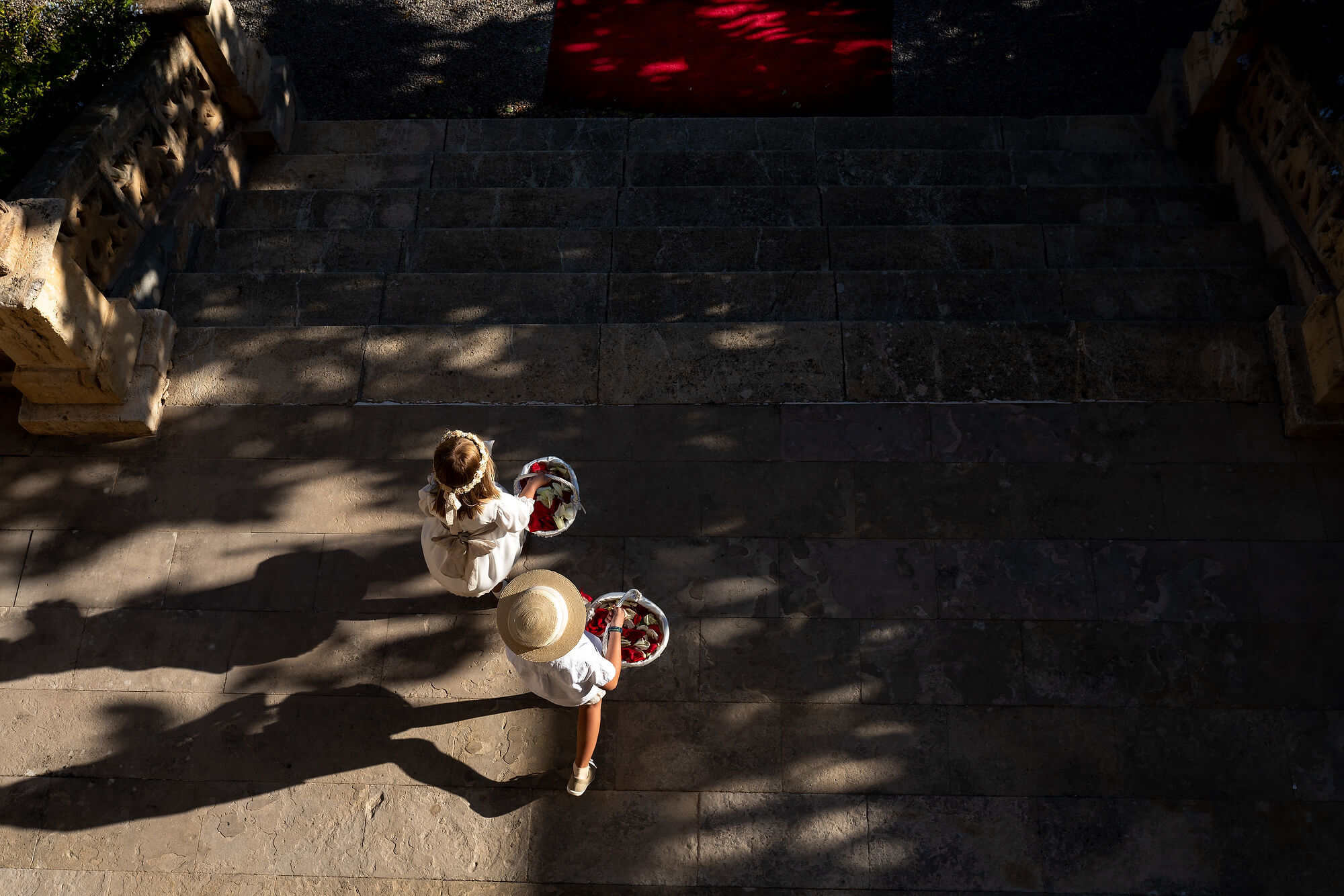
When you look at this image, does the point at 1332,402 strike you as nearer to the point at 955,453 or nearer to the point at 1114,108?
the point at 955,453

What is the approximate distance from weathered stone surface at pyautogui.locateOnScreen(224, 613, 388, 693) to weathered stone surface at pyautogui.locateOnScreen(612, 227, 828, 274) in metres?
3.19

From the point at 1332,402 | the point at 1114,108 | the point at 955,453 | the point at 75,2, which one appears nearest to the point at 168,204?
the point at 75,2

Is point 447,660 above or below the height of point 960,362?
below

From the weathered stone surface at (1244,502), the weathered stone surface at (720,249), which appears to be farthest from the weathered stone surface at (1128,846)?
the weathered stone surface at (720,249)

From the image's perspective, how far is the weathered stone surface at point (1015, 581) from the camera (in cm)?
500

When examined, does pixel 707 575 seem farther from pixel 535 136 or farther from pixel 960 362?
pixel 535 136

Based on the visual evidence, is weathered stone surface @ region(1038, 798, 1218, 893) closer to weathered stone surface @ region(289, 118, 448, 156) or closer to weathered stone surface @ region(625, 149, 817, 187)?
weathered stone surface @ region(625, 149, 817, 187)

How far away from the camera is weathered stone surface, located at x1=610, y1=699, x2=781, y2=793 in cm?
470

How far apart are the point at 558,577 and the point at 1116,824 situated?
3.13 metres

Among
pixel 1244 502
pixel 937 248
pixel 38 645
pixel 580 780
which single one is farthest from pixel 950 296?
pixel 38 645

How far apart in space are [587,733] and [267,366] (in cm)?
329

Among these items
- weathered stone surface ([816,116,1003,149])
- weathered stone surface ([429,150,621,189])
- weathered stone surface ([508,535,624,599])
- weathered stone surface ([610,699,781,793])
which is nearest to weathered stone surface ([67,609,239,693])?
weathered stone surface ([508,535,624,599])

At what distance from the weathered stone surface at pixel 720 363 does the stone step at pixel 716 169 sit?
214 cm

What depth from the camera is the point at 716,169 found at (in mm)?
7547
